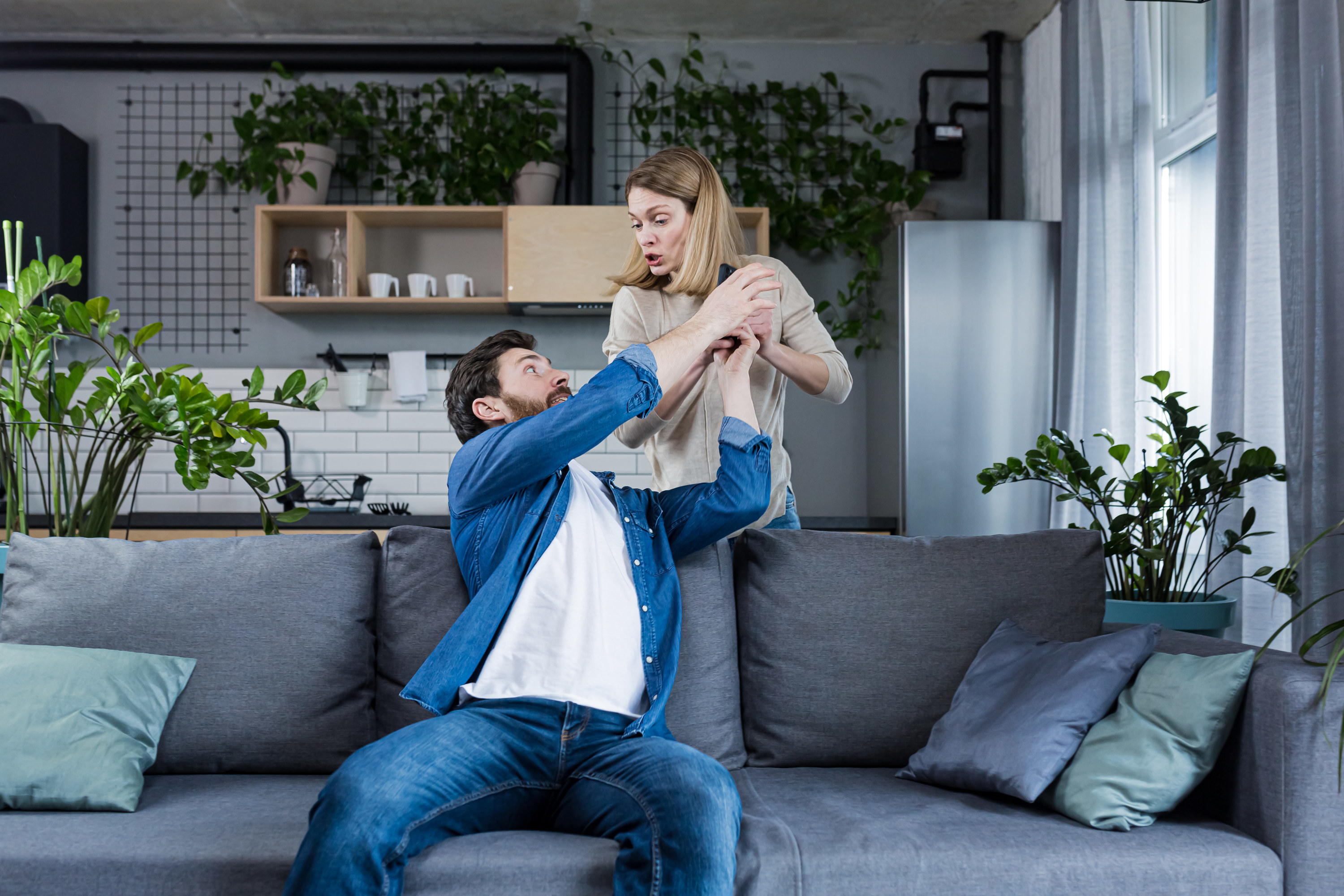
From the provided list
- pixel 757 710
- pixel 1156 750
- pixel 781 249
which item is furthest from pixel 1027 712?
pixel 781 249

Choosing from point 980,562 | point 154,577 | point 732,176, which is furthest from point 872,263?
point 154,577

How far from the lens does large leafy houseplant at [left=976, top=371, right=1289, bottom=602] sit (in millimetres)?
2115

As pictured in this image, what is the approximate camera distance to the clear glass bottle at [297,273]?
12.8 ft

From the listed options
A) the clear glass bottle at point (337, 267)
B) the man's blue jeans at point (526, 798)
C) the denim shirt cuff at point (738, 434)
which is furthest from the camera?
the clear glass bottle at point (337, 267)

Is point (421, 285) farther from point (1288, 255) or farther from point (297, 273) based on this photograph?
point (1288, 255)

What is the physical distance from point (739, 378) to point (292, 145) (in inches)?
115

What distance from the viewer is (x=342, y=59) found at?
407 centimetres

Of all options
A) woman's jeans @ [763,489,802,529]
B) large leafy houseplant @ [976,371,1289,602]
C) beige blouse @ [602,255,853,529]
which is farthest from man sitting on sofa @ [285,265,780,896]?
large leafy houseplant @ [976,371,1289,602]

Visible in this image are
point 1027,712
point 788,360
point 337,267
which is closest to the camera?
point 1027,712

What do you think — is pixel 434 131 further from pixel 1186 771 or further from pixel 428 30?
pixel 1186 771

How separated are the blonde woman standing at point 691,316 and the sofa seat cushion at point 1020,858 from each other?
0.70m

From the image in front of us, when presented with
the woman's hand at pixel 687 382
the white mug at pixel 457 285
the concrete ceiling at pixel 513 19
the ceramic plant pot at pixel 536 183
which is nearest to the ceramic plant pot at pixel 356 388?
the white mug at pixel 457 285

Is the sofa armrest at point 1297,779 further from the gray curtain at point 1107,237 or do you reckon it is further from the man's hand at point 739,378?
the gray curtain at point 1107,237

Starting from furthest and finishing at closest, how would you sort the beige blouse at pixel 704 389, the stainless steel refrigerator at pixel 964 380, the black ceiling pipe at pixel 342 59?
the black ceiling pipe at pixel 342 59, the stainless steel refrigerator at pixel 964 380, the beige blouse at pixel 704 389
